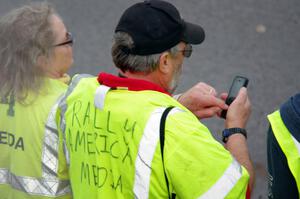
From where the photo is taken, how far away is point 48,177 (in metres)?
2.26

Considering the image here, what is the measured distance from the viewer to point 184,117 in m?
1.73

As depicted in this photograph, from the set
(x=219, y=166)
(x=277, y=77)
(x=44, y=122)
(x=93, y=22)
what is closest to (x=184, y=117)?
(x=219, y=166)

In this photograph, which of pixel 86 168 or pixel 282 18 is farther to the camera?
pixel 282 18

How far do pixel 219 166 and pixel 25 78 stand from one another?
100 cm

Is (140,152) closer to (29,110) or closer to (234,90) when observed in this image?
(234,90)

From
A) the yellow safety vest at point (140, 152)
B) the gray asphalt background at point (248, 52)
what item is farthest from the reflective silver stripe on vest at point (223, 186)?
the gray asphalt background at point (248, 52)

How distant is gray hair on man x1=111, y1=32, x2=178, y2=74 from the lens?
1.87 m

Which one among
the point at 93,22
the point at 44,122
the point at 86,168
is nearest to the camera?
the point at 86,168

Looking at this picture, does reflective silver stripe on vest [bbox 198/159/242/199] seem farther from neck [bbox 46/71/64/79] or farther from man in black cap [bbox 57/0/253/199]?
neck [bbox 46/71/64/79]

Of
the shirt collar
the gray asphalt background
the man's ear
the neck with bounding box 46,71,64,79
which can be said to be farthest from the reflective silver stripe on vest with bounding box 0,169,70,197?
the gray asphalt background

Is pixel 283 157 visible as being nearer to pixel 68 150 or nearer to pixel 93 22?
pixel 68 150

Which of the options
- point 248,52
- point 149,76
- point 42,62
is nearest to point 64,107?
point 42,62

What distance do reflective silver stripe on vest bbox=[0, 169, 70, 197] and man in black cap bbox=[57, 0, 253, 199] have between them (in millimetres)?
228

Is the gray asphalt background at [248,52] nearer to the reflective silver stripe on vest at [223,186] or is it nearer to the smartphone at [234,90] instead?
the smartphone at [234,90]
